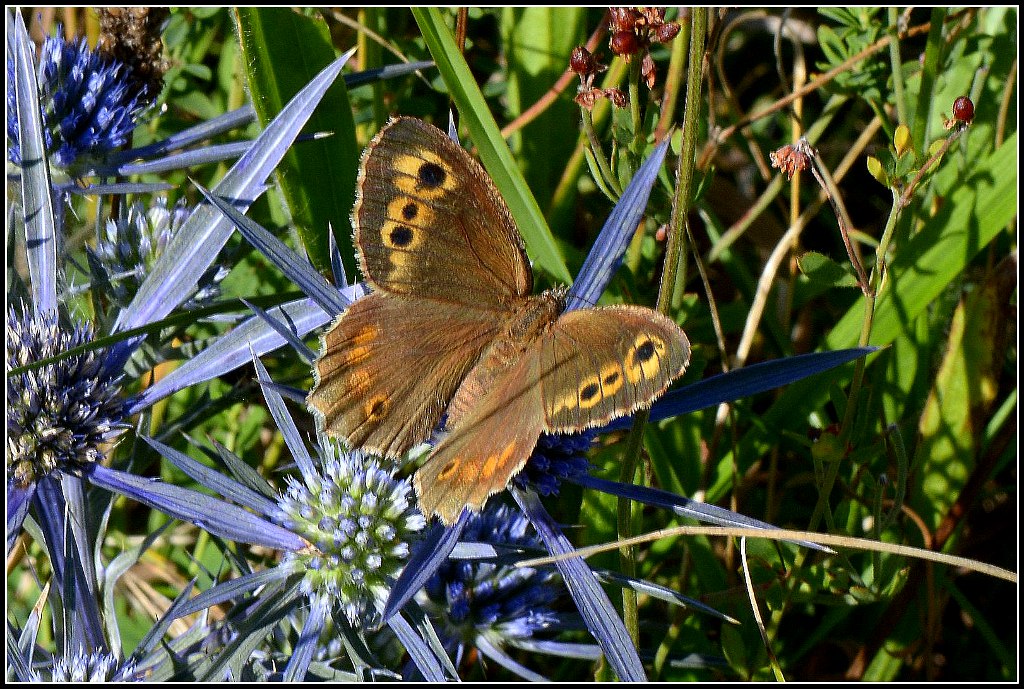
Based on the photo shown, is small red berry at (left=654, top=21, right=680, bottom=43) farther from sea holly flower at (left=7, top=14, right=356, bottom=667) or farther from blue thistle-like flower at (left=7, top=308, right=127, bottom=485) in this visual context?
blue thistle-like flower at (left=7, top=308, right=127, bottom=485)

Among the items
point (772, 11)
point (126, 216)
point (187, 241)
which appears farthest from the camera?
point (772, 11)

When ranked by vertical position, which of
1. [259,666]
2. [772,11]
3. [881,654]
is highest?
[772,11]

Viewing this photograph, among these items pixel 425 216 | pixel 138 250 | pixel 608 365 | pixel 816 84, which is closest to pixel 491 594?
pixel 608 365

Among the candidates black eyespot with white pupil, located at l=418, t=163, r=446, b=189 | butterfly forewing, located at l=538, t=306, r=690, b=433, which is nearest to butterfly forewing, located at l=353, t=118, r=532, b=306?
black eyespot with white pupil, located at l=418, t=163, r=446, b=189

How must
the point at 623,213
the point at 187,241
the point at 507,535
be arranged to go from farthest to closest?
the point at 507,535, the point at 187,241, the point at 623,213

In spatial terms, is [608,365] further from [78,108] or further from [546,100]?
[78,108]

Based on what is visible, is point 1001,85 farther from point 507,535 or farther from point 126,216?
point 126,216

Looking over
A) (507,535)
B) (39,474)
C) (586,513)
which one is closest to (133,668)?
(39,474)
